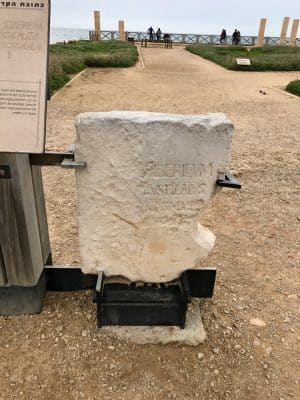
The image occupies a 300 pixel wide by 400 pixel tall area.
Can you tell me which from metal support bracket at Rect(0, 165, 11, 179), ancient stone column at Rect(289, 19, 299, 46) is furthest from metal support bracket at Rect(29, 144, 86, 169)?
ancient stone column at Rect(289, 19, 299, 46)

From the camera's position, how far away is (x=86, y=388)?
A: 7.68ft

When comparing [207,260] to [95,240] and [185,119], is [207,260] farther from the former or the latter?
[185,119]

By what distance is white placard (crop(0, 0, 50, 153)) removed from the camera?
6.50 feet

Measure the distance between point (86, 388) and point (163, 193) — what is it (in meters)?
1.28

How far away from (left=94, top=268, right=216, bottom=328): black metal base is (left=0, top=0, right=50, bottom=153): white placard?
3.50 feet

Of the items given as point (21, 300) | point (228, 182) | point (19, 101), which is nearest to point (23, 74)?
point (19, 101)

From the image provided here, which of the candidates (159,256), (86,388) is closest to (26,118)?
(159,256)

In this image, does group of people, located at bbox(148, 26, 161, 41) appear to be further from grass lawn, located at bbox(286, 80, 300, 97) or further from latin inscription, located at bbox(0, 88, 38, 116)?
latin inscription, located at bbox(0, 88, 38, 116)

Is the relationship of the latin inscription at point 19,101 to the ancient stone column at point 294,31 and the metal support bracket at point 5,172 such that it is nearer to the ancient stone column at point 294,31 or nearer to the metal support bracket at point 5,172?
the metal support bracket at point 5,172

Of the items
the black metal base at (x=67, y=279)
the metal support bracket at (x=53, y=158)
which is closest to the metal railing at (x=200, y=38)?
the black metal base at (x=67, y=279)

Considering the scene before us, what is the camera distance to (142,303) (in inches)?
103

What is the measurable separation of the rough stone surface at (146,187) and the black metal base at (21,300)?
1.29 ft

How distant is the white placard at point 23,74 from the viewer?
1.98 metres

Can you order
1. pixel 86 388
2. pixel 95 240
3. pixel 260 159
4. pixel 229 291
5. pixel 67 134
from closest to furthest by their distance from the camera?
pixel 86 388 < pixel 95 240 < pixel 229 291 < pixel 260 159 < pixel 67 134
